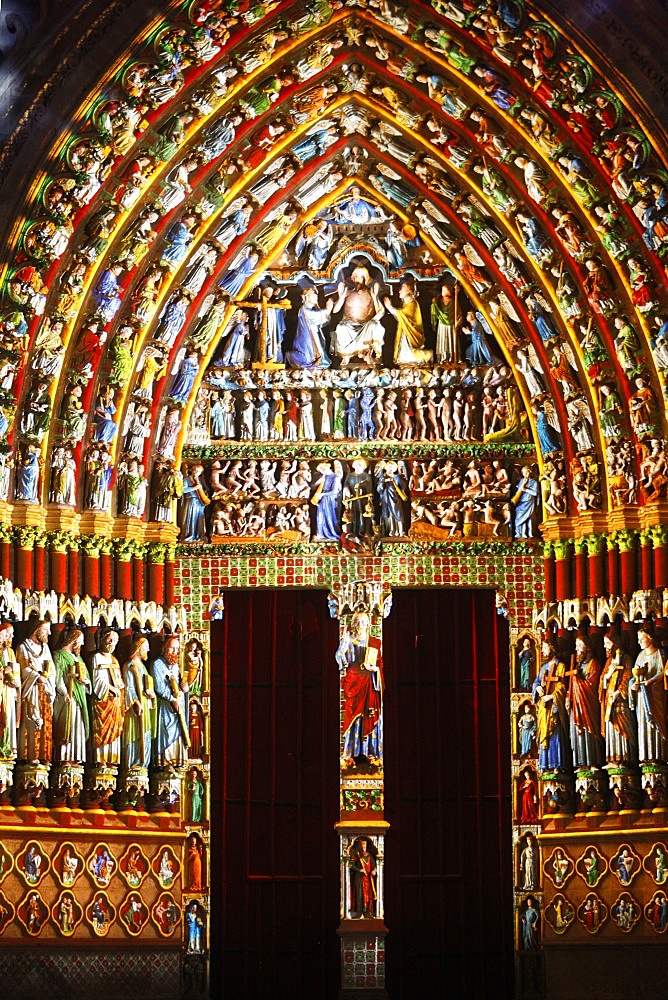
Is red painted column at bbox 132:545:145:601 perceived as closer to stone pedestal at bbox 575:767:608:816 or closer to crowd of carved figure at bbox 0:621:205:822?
crowd of carved figure at bbox 0:621:205:822

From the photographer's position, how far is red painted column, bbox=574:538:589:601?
19.4 meters

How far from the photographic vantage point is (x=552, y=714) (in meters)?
19.2

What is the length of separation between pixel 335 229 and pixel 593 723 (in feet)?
20.9

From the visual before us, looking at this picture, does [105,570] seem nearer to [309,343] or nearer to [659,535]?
[309,343]

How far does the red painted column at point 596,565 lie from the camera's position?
19266 millimetres

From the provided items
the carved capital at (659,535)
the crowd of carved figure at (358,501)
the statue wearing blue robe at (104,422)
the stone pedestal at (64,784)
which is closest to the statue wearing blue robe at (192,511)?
the crowd of carved figure at (358,501)

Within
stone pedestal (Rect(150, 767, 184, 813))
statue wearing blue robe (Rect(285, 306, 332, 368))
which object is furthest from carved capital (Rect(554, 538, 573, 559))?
stone pedestal (Rect(150, 767, 184, 813))

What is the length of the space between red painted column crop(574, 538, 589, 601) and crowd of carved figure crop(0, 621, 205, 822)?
421cm

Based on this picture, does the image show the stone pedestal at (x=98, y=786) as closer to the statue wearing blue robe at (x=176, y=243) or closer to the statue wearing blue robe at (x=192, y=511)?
the statue wearing blue robe at (x=192, y=511)

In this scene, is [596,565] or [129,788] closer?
[129,788]

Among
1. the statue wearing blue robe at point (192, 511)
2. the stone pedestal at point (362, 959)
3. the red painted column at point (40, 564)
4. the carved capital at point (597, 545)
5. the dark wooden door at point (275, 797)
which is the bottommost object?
the stone pedestal at point (362, 959)

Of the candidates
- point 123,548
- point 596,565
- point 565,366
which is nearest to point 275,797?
point 123,548

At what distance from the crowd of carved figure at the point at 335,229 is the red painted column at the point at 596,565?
0.45 metres

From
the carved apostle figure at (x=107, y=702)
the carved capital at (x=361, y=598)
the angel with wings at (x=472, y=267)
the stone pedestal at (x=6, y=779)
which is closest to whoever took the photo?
the stone pedestal at (x=6, y=779)
